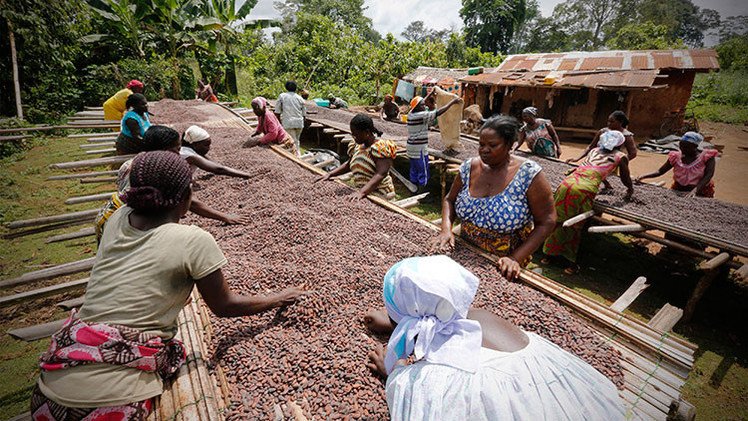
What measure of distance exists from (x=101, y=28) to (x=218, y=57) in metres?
4.35

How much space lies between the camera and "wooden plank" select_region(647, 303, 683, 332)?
1855mm

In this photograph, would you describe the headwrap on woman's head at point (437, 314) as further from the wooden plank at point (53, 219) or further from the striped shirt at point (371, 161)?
the wooden plank at point (53, 219)

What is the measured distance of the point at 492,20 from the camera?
28375 mm

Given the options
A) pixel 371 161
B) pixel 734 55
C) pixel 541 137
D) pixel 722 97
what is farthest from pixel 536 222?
pixel 734 55

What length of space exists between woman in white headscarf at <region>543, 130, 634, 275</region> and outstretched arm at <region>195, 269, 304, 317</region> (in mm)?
4153

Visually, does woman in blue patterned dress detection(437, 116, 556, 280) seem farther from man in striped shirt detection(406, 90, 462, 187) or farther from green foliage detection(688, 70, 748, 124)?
green foliage detection(688, 70, 748, 124)

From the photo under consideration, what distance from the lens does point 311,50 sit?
19016 millimetres

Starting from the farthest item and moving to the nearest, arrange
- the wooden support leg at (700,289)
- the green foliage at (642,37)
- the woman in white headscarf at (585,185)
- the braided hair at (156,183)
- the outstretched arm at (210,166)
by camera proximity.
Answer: the green foliage at (642,37) < the woman in white headscarf at (585,185) < the outstretched arm at (210,166) < the wooden support leg at (700,289) < the braided hair at (156,183)

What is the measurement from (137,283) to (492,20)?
33605 millimetres

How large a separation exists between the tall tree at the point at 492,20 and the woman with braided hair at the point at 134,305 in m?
31.8

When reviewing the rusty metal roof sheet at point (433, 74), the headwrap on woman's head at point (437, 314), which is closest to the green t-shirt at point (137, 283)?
the headwrap on woman's head at point (437, 314)

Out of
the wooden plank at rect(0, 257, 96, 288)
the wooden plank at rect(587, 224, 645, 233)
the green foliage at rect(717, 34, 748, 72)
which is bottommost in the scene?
the wooden plank at rect(0, 257, 96, 288)

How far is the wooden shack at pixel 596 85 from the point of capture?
37.1 ft

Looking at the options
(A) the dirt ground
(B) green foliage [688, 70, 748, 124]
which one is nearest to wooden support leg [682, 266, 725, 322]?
(A) the dirt ground
